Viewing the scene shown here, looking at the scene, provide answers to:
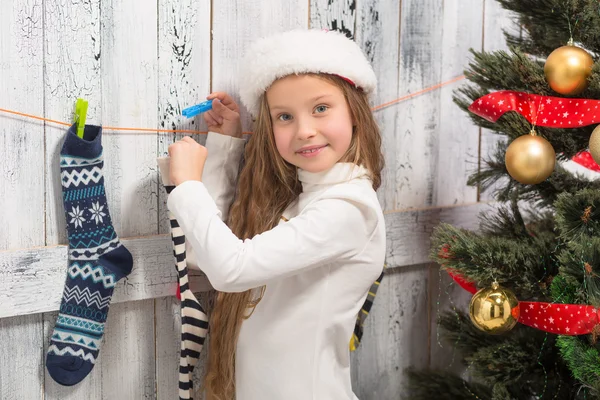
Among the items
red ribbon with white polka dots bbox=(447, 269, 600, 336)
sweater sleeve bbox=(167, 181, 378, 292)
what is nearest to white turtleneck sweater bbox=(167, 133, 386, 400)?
sweater sleeve bbox=(167, 181, 378, 292)

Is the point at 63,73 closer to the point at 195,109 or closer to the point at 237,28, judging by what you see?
the point at 195,109

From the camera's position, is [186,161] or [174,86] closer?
[186,161]

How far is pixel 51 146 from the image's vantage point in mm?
1321

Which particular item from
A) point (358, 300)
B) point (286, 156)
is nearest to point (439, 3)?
point (286, 156)

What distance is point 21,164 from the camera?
1288 millimetres

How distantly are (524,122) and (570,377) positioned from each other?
0.61 meters

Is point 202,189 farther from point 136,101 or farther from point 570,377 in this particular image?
point 570,377

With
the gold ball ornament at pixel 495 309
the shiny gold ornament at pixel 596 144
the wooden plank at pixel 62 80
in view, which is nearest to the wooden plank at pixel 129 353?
the wooden plank at pixel 62 80

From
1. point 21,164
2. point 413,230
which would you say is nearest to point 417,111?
point 413,230

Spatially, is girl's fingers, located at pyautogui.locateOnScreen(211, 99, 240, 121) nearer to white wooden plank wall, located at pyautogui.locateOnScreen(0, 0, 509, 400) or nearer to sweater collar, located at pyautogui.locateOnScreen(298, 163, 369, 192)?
white wooden plank wall, located at pyautogui.locateOnScreen(0, 0, 509, 400)

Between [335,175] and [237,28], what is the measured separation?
41 cm

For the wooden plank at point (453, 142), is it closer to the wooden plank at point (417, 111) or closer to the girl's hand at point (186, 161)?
the wooden plank at point (417, 111)

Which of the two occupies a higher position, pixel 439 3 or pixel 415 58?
pixel 439 3

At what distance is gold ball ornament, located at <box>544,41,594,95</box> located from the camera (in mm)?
1369
